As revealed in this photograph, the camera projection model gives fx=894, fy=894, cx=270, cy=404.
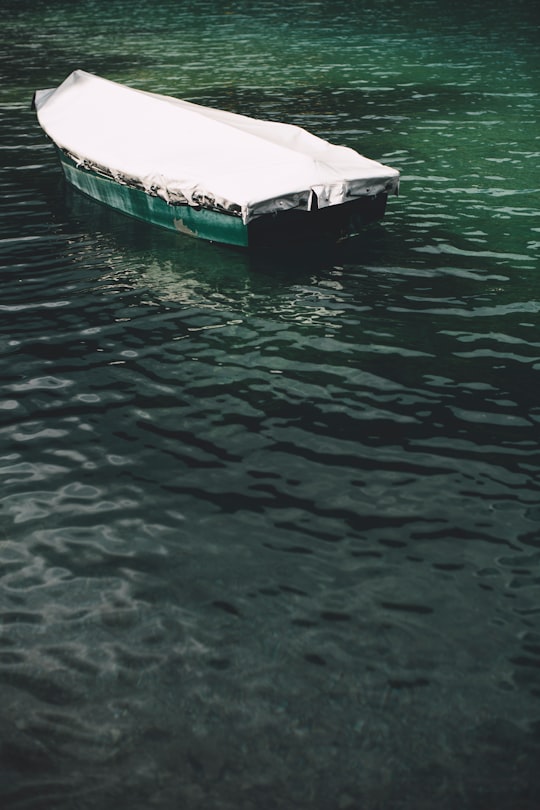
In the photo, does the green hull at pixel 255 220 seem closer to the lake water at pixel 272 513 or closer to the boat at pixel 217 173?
the boat at pixel 217 173

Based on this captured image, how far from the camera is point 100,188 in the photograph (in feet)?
69.4

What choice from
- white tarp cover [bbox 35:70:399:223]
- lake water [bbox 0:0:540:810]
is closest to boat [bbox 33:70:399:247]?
white tarp cover [bbox 35:70:399:223]

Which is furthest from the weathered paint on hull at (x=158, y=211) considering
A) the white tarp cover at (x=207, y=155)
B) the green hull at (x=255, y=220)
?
the white tarp cover at (x=207, y=155)

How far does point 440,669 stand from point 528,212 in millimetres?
14612

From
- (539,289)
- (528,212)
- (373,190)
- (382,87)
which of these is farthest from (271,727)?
(382,87)

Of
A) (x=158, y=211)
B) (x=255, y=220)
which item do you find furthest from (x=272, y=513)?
(x=158, y=211)

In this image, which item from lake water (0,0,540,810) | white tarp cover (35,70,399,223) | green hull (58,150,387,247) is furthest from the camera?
green hull (58,150,387,247)

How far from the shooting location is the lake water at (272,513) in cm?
673

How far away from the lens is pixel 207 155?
61.6 feet

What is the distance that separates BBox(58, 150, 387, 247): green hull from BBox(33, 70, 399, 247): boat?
23 mm

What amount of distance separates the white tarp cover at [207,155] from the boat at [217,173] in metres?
0.02

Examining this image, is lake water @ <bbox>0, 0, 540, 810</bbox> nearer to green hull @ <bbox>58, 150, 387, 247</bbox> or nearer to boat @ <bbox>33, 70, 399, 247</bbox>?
green hull @ <bbox>58, 150, 387, 247</bbox>

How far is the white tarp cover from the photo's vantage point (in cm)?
1722

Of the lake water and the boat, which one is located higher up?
the boat
